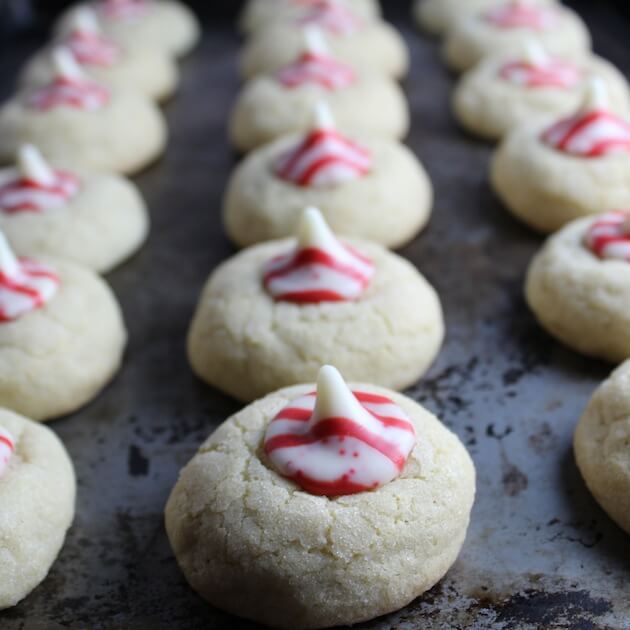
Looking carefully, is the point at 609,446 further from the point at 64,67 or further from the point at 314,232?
the point at 64,67

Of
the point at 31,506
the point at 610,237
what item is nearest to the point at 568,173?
the point at 610,237

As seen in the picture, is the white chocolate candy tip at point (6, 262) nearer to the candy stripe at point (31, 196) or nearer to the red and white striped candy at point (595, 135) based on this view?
the candy stripe at point (31, 196)

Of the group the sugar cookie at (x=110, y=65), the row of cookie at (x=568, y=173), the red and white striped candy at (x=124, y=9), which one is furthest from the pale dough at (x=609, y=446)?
the red and white striped candy at (x=124, y=9)

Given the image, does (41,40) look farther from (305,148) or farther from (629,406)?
(629,406)

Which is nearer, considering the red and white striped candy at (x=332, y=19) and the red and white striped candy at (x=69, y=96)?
the red and white striped candy at (x=69, y=96)

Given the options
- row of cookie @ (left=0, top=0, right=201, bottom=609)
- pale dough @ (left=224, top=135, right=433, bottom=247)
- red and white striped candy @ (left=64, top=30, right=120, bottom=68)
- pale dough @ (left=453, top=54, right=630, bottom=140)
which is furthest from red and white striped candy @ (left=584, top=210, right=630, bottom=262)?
red and white striped candy @ (left=64, top=30, right=120, bottom=68)

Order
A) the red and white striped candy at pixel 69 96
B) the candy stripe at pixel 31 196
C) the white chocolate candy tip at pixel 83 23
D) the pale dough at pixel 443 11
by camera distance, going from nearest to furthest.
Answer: the candy stripe at pixel 31 196 < the red and white striped candy at pixel 69 96 < the white chocolate candy tip at pixel 83 23 < the pale dough at pixel 443 11
